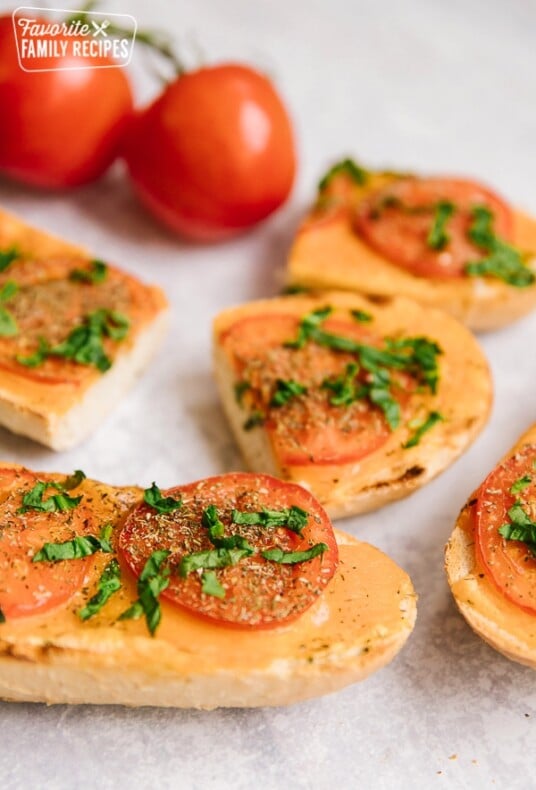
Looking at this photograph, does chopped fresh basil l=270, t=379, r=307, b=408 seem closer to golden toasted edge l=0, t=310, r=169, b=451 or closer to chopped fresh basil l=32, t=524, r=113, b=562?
golden toasted edge l=0, t=310, r=169, b=451

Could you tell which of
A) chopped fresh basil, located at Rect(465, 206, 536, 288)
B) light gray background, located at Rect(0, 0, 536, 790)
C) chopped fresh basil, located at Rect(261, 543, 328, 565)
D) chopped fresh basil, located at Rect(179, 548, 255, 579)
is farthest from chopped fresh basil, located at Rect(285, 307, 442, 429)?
chopped fresh basil, located at Rect(179, 548, 255, 579)

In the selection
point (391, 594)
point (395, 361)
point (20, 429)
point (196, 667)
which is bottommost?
point (20, 429)

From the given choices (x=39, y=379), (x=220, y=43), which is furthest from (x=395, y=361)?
(x=220, y=43)

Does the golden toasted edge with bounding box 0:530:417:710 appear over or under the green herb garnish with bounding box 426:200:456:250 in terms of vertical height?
under

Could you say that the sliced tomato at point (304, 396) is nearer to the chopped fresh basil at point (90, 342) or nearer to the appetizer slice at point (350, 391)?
the appetizer slice at point (350, 391)

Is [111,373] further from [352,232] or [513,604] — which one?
[513,604]

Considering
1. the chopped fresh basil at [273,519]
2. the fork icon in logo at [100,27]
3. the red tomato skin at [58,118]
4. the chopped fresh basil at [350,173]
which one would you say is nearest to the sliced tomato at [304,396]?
the chopped fresh basil at [273,519]

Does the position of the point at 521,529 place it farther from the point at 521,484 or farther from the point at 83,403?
the point at 83,403

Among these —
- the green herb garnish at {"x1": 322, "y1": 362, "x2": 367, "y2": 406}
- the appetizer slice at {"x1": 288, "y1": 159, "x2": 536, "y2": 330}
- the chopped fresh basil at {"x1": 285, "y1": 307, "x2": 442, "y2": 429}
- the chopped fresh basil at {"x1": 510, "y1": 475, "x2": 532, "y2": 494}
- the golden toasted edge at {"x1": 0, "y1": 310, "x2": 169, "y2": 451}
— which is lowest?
the golden toasted edge at {"x1": 0, "y1": 310, "x2": 169, "y2": 451}

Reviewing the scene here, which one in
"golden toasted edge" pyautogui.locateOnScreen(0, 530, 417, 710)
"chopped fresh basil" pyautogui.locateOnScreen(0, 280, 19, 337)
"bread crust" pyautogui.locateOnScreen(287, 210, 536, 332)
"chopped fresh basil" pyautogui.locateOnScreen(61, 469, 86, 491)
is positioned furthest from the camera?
"bread crust" pyautogui.locateOnScreen(287, 210, 536, 332)
